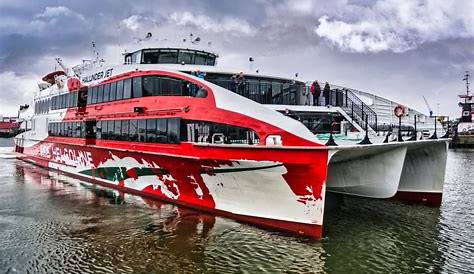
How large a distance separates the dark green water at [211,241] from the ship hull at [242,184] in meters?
0.35

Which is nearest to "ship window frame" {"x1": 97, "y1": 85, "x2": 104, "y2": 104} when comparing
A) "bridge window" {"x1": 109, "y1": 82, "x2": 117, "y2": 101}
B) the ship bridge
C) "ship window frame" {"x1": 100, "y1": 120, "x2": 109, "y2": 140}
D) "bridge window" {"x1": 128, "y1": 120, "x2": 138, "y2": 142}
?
"bridge window" {"x1": 109, "y1": 82, "x2": 117, "y2": 101}

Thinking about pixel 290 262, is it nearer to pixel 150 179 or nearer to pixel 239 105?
pixel 239 105

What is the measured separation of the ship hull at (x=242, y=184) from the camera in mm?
9070

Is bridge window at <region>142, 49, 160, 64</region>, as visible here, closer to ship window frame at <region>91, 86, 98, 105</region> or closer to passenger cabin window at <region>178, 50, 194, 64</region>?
passenger cabin window at <region>178, 50, 194, 64</region>

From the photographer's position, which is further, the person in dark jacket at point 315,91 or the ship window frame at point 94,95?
the ship window frame at point 94,95

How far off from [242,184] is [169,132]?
10.2 feet

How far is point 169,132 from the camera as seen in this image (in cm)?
1188

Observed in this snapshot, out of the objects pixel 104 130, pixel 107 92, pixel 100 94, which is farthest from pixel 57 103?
pixel 104 130

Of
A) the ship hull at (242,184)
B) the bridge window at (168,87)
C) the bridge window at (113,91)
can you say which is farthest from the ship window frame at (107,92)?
the bridge window at (168,87)

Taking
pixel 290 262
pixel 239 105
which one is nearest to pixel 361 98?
pixel 239 105

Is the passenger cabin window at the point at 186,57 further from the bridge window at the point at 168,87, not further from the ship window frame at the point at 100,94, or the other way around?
the bridge window at the point at 168,87

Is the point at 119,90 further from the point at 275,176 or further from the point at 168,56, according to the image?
the point at 275,176

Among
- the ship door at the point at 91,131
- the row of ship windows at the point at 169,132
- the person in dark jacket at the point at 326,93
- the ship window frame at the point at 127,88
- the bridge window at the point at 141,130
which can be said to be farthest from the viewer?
the ship door at the point at 91,131

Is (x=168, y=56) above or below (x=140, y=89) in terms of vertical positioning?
Result: above
